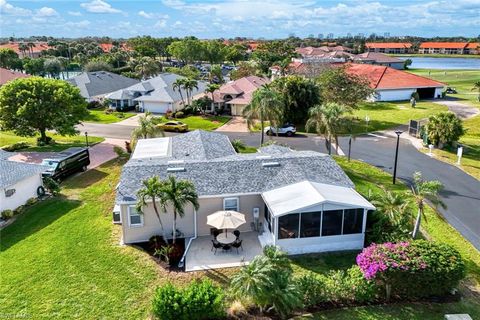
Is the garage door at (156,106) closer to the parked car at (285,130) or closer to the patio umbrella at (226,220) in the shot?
the parked car at (285,130)

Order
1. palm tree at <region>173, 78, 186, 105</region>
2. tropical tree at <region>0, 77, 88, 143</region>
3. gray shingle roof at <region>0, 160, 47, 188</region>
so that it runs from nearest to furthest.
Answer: gray shingle roof at <region>0, 160, 47, 188</region>
tropical tree at <region>0, 77, 88, 143</region>
palm tree at <region>173, 78, 186, 105</region>

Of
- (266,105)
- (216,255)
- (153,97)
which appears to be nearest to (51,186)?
(216,255)

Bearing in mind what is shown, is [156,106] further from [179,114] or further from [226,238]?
[226,238]

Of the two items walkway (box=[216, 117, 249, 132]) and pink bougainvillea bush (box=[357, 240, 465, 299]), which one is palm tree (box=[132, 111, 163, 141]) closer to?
walkway (box=[216, 117, 249, 132])

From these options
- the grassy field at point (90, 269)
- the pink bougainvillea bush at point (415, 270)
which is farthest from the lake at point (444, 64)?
the pink bougainvillea bush at point (415, 270)

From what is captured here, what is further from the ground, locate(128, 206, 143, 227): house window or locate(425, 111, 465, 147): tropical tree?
locate(425, 111, 465, 147): tropical tree

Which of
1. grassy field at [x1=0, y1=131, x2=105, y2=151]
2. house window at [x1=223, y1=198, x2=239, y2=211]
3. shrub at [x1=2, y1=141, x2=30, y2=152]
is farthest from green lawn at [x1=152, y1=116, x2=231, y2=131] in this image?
house window at [x1=223, y1=198, x2=239, y2=211]
